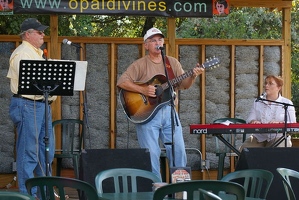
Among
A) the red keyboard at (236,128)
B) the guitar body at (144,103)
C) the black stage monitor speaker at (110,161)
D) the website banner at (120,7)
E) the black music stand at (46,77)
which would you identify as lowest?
the black stage monitor speaker at (110,161)

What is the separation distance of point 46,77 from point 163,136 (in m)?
1.68

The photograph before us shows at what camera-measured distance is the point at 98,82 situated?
1072cm

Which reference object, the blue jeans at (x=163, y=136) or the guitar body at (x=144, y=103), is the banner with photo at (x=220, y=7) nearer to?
the guitar body at (x=144, y=103)

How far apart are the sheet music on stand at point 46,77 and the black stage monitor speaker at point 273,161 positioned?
6.76 feet

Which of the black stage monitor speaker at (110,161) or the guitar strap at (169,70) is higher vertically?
the guitar strap at (169,70)

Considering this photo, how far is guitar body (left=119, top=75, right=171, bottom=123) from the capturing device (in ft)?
30.1

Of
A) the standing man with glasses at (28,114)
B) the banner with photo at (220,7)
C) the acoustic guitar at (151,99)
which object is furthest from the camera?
the banner with photo at (220,7)

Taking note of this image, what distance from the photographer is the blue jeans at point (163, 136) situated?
9.04 m

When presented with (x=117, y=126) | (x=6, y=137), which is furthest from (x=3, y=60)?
(x=117, y=126)

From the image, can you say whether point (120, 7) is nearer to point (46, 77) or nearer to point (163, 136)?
point (163, 136)

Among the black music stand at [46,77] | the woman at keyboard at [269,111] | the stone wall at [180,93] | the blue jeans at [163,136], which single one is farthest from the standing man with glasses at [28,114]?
the woman at keyboard at [269,111]

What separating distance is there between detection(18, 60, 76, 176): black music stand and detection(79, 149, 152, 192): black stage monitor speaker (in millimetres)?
953

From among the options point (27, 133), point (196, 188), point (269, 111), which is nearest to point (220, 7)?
point (269, 111)

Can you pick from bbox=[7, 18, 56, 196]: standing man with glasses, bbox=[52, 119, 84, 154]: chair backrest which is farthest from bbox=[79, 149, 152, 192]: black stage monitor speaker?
bbox=[52, 119, 84, 154]: chair backrest
